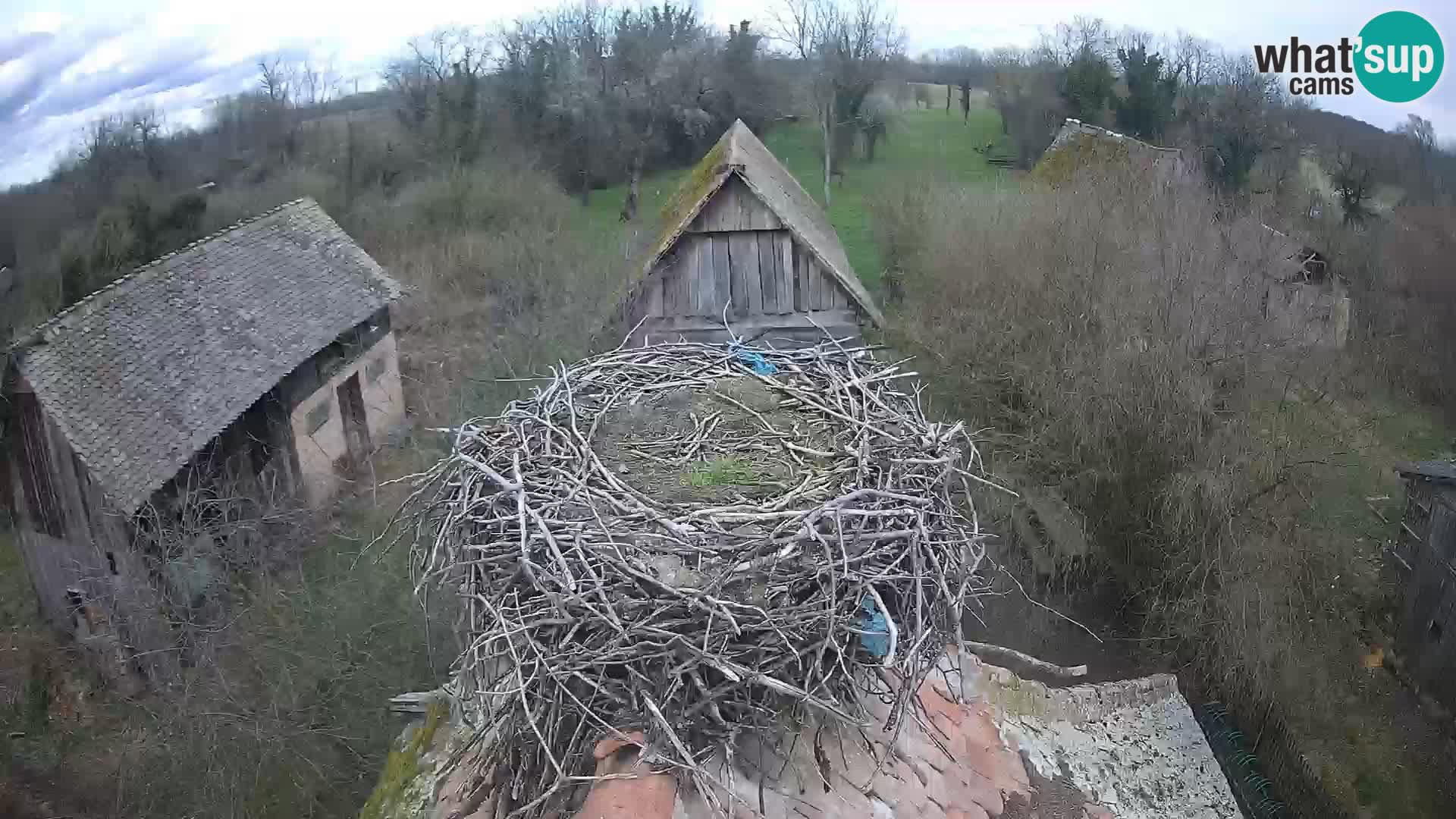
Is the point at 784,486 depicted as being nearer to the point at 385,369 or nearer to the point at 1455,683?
the point at 1455,683

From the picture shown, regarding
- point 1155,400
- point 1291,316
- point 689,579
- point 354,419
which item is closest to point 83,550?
point 354,419

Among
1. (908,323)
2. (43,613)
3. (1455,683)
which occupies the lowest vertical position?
(1455,683)

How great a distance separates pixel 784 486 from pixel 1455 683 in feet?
39.3

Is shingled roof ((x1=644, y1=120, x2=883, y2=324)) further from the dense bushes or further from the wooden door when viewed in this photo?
the wooden door

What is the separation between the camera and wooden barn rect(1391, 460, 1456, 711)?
1146cm

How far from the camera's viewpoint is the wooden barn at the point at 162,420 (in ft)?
36.0

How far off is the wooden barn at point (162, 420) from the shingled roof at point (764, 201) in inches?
245

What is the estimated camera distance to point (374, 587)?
33.7ft

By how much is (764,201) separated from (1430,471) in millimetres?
9334

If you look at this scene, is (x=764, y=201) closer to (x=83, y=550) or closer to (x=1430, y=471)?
(x=1430, y=471)

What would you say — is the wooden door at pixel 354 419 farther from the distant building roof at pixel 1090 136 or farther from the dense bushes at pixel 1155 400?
the distant building roof at pixel 1090 136

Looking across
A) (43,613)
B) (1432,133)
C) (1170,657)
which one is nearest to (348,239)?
(43,613)

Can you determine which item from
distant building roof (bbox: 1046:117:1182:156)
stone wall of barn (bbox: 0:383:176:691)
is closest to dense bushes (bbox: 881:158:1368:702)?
distant building roof (bbox: 1046:117:1182:156)

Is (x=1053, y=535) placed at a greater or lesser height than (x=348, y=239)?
lesser
